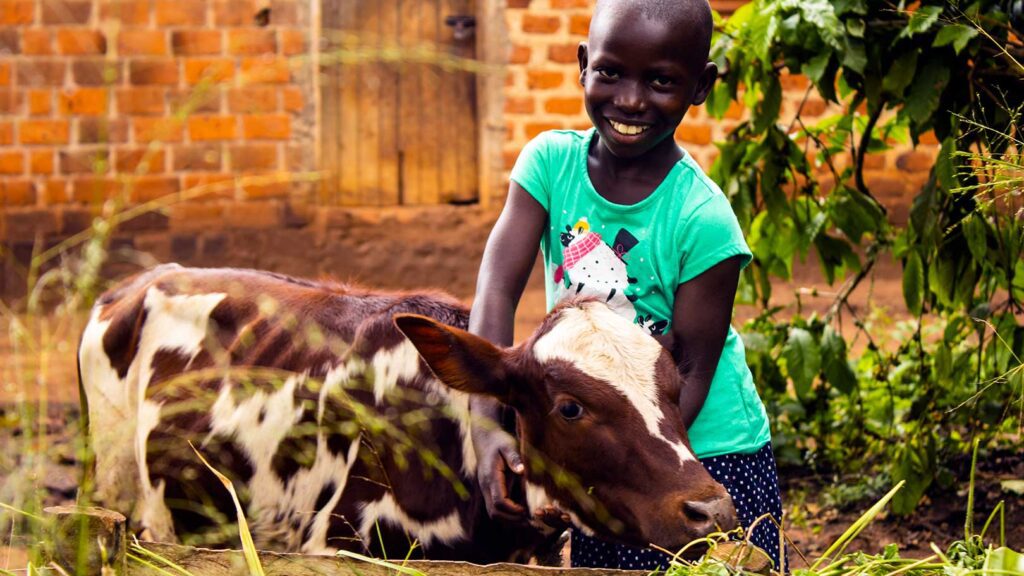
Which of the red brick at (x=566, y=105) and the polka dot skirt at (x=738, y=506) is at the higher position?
the red brick at (x=566, y=105)

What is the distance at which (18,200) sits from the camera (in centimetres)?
943

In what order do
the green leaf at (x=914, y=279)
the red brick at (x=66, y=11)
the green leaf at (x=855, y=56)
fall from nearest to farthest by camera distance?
the green leaf at (x=855, y=56) → the green leaf at (x=914, y=279) → the red brick at (x=66, y=11)

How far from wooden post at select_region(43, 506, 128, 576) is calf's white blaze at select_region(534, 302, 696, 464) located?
949 mm

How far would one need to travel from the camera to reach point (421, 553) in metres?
3.10

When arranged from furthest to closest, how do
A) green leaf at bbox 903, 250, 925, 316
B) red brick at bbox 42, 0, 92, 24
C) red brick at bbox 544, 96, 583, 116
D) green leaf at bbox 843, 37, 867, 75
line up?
red brick at bbox 544, 96, 583, 116, red brick at bbox 42, 0, 92, 24, green leaf at bbox 903, 250, 925, 316, green leaf at bbox 843, 37, 867, 75

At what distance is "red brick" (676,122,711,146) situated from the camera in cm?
951

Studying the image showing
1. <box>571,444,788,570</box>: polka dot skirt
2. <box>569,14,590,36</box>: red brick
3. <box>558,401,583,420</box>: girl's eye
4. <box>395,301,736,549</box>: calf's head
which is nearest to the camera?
<box>395,301,736,549</box>: calf's head

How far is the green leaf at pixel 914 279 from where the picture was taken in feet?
13.8

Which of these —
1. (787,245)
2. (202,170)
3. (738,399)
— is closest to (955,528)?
(787,245)

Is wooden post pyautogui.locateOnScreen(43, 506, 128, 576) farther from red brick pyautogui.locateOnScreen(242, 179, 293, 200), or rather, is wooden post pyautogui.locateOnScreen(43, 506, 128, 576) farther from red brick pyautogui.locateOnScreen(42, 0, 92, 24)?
red brick pyautogui.locateOnScreen(42, 0, 92, 24)

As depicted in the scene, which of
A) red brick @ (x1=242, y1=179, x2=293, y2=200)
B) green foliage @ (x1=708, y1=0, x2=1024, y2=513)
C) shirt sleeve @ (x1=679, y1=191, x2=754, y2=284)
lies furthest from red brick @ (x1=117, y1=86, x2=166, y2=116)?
shirt sleeve @ (x1=679, y1=191, x2=754, y2=284)

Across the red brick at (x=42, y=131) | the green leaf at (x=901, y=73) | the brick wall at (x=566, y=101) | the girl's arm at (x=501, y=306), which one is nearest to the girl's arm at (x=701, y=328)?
the girl's arm at (x=501, y=306)

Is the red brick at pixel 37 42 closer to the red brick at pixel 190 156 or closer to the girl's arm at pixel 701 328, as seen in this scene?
the red brick at pixel 190 156

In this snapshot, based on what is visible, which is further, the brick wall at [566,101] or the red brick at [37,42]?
the brick wall at [566,101]
